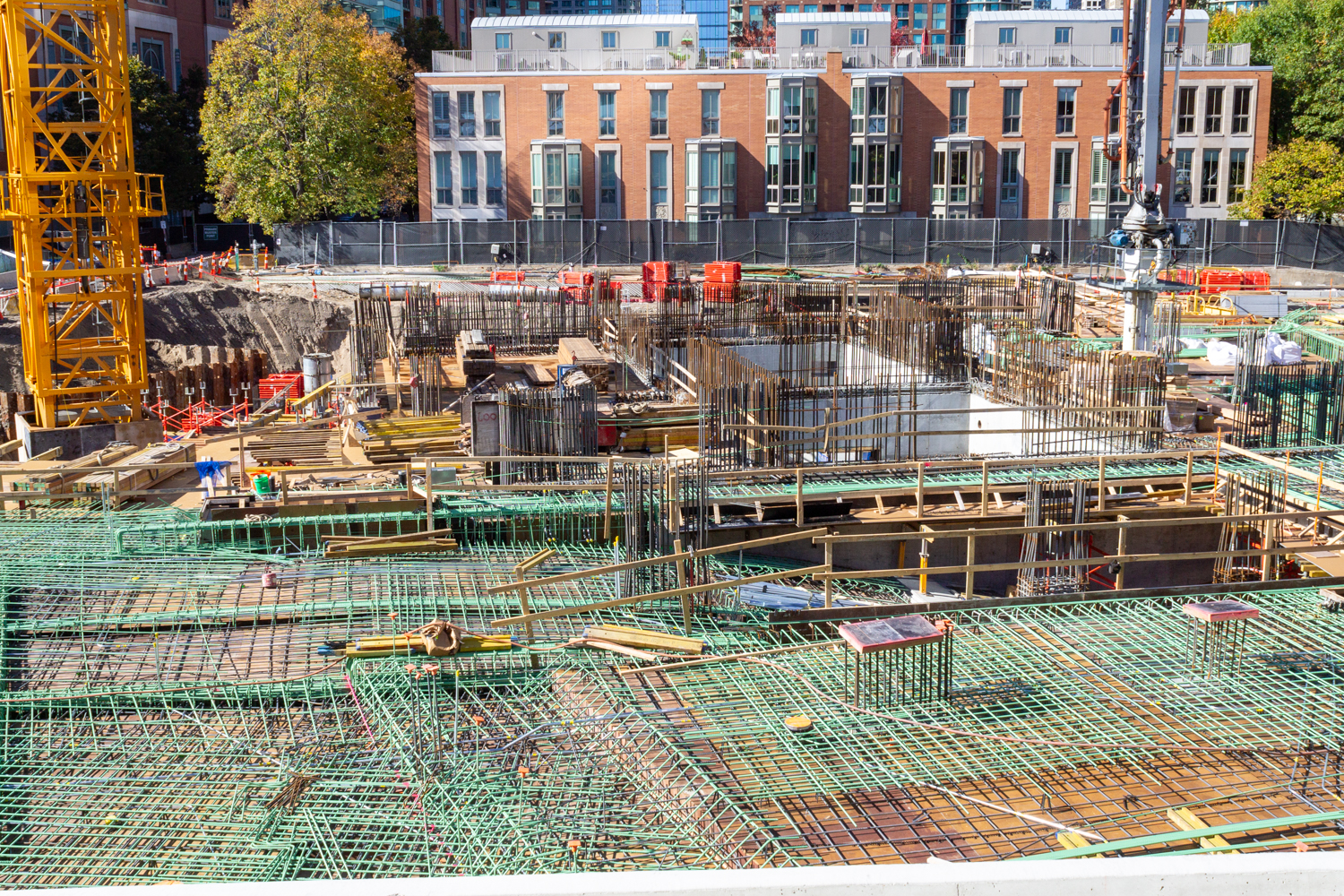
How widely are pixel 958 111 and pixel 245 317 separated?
35912 millimetres

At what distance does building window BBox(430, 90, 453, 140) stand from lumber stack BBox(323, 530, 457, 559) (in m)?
49.3

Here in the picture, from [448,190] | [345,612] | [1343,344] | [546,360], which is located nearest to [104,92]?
[546,360]

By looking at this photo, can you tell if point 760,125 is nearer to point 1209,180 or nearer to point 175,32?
point 1209,180

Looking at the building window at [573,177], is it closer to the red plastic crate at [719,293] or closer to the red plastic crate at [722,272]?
the red plastic crate at [722,272]

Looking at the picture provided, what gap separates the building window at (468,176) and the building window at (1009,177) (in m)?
26.4

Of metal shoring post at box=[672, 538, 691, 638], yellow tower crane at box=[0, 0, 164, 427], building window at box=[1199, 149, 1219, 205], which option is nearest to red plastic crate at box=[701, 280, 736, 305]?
yellow tower crane at box=[0, 0, 164, 427]

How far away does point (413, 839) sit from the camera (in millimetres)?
8664

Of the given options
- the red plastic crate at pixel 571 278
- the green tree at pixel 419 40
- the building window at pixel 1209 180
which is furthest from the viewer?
the green tree at pixel 419 40

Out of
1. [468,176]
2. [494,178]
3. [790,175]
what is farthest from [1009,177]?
[468,176]

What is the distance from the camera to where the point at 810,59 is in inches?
2440

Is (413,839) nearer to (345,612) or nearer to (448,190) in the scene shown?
(345,612)

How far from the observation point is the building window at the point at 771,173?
61.9 meters

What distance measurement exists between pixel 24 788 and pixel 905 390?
59.8ft

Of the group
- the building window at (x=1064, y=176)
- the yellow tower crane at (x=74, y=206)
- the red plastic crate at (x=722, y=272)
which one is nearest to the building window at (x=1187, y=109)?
the building window at (x=1064, y=176)
